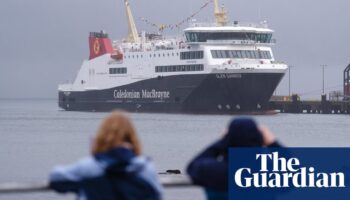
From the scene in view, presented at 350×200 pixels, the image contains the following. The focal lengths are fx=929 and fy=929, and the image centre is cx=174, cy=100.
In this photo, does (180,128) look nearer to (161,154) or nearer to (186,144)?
(186,144)

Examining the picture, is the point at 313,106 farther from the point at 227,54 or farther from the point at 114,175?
the point at 114,175

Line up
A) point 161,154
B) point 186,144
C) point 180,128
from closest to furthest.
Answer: point 161,154 < point 186,144 < point 180,128

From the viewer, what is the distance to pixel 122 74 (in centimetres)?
7150

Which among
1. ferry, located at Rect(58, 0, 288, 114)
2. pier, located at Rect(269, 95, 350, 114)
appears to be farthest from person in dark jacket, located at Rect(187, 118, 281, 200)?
pier, located at Rect(269, 95, 350, 114)

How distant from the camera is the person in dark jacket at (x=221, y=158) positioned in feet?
14.6

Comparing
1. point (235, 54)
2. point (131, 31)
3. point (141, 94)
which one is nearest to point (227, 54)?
point (235, 54)

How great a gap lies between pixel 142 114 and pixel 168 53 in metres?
8.49

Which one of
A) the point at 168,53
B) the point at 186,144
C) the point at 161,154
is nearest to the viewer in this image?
the point at 161,154

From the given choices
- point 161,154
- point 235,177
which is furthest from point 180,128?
point 235,177

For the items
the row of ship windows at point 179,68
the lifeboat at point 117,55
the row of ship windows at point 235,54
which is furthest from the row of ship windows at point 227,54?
the lifeboat at point 117,55

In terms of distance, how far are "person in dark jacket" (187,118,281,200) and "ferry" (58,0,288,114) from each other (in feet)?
187

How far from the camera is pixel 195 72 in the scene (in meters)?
63.4

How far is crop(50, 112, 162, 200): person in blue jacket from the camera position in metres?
4.18

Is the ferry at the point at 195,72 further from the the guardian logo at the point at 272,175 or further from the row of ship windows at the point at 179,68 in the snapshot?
the the guardian logo at the point at 272,175
